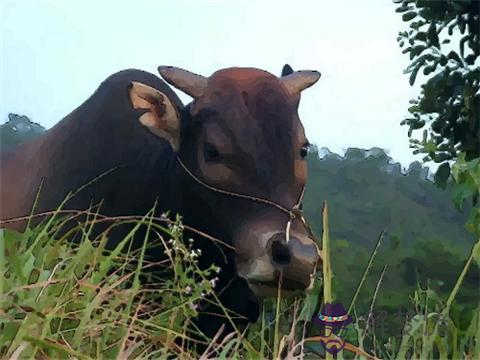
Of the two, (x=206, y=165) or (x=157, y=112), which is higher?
(x=157, y=112)

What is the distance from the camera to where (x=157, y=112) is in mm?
3221

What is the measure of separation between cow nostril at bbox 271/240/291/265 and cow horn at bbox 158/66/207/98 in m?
0.81

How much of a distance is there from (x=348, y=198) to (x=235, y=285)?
1.55 m

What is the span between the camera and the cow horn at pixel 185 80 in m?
3.33

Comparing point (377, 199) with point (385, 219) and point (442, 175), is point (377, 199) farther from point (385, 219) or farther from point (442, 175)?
point (442, 175)

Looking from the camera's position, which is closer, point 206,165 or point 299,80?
point 206,165

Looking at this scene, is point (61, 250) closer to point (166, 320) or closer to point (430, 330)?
point (166, 320)

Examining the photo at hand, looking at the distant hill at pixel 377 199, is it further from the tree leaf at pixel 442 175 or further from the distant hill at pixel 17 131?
the distant hill at pixel 17 131

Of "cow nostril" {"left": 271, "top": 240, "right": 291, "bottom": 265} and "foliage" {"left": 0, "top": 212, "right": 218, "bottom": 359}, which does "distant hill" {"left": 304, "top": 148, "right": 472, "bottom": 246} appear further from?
"foliage" {"left": 0, "top": 212, "right": 218, "bottom": 359}

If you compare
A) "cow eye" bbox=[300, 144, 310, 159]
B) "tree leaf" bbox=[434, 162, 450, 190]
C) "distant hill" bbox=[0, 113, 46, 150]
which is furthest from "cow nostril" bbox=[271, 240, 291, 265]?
"tree leaf" bbox=[434, 162, 450, 190]

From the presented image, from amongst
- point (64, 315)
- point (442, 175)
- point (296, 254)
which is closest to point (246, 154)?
point (296, 254)

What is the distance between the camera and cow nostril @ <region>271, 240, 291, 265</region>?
2.64 m

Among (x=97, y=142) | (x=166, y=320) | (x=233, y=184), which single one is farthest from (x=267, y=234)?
(x=97, y=142)

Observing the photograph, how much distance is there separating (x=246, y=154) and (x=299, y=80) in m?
0.59
